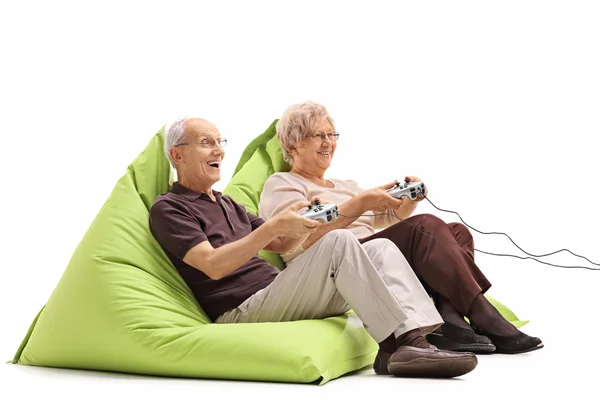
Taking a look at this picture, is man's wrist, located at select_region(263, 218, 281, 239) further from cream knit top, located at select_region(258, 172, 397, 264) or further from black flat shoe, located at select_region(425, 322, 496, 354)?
black flat shoe, located at select_region(425, 322, 496, 354)

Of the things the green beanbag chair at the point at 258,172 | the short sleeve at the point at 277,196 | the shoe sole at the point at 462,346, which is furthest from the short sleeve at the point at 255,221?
the shoe sole at the point at 462,346

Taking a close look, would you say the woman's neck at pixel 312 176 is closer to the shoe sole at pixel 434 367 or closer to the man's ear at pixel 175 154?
the man's ear at pixel 175 154

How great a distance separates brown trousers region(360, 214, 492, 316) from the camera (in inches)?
140

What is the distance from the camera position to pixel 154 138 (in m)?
3.51

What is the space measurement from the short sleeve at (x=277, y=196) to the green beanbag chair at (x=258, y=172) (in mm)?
182

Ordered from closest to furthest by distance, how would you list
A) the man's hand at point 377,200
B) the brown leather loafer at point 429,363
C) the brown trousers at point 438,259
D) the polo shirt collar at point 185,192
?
the brown leather loafer at point 429,363
the polo shirt collar at point 185,192
the man's hand at point 377,200
the brown trousers at point 438,259

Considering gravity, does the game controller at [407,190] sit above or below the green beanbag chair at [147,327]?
above

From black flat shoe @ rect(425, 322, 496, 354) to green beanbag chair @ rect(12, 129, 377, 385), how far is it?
1.29ft

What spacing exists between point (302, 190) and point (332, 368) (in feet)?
3.48

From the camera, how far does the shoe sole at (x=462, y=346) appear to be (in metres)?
3.46

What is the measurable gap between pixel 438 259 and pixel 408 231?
0.16 metres

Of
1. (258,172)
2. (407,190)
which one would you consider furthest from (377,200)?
(258,172)

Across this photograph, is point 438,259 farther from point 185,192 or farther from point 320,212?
point 185,192

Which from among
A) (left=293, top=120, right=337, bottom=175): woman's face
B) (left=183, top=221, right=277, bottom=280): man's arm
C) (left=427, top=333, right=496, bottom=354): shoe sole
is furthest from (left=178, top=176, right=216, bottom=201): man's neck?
(left=427, top=333, right=496, bottom=354): shoe sole
